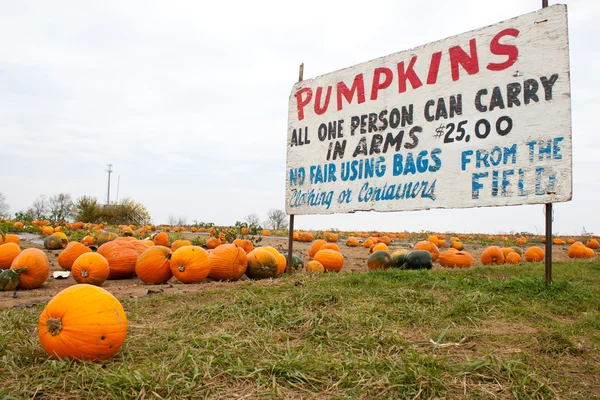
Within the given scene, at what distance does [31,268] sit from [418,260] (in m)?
6.25

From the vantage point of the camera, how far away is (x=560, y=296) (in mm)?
5105

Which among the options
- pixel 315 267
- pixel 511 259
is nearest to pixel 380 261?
pixel 315 267

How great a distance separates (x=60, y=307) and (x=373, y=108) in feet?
18.3

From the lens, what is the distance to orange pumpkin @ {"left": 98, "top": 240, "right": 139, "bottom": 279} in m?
7.43

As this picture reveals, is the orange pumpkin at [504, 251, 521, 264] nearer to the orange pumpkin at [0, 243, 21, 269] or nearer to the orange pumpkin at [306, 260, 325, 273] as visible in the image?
the orange pumpkin at [306, 260, 325, 273]

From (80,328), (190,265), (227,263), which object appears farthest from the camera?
(227,263)

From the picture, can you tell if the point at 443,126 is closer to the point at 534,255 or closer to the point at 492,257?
the point at 492,257

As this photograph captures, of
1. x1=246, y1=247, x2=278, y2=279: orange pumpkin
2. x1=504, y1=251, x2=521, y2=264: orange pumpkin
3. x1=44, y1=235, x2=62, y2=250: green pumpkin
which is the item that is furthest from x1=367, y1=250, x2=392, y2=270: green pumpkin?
x1=44, y1=235, x2=62, y2=250: green pumpkin

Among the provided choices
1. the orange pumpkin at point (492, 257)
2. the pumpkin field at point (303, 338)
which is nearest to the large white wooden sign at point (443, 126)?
the pumpkin field at point (303, 338)

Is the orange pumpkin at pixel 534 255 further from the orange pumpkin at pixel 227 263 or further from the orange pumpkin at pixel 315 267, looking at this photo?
the orange pumpkin at pixel 227 263

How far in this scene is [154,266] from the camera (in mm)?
6902

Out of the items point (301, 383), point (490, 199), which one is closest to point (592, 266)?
point (490, 199)

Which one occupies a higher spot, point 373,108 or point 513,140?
point 373,108

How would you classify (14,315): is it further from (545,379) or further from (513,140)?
(513,140)
